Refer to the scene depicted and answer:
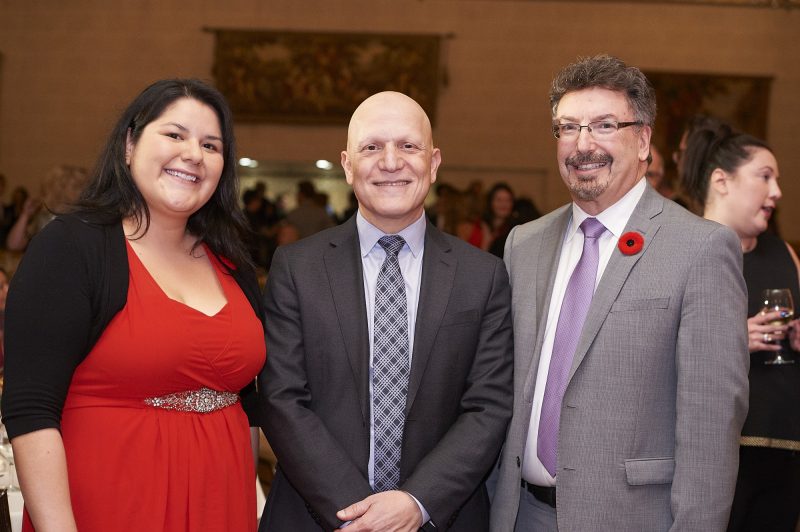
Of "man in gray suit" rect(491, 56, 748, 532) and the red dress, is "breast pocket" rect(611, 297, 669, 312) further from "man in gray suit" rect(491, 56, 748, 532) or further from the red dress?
the red dress

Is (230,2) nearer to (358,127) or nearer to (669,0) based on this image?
(669,0)

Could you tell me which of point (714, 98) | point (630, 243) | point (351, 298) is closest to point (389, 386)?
point (351, 298)

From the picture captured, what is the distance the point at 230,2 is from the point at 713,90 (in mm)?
6721

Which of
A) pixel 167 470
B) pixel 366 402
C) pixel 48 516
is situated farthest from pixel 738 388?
pixel 48 516

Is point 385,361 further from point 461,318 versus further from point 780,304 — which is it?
point 780,304

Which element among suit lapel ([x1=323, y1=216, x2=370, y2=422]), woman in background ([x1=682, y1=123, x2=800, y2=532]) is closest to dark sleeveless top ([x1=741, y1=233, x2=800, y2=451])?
woman in background ([x1=682, y1=123, x2=800, y2=532])

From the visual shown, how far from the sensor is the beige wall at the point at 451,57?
12.4 m

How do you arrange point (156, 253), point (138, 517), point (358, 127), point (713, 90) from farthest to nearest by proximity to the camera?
point (713, 90) < point (358, 127) < point (156, 253) < point (138, 517)

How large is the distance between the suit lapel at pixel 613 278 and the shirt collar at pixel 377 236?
54cm

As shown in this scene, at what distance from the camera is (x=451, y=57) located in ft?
40.6

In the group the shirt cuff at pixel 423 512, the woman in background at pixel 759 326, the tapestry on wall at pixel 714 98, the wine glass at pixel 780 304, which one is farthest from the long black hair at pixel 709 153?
the tapestry on wall at pixel 714 98

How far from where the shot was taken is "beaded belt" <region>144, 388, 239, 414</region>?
2.33m

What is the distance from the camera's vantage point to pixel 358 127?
2623 millimetres

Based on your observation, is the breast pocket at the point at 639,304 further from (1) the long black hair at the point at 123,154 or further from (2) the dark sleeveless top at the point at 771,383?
(2) the dark sleeveless top at the point at 771,383
